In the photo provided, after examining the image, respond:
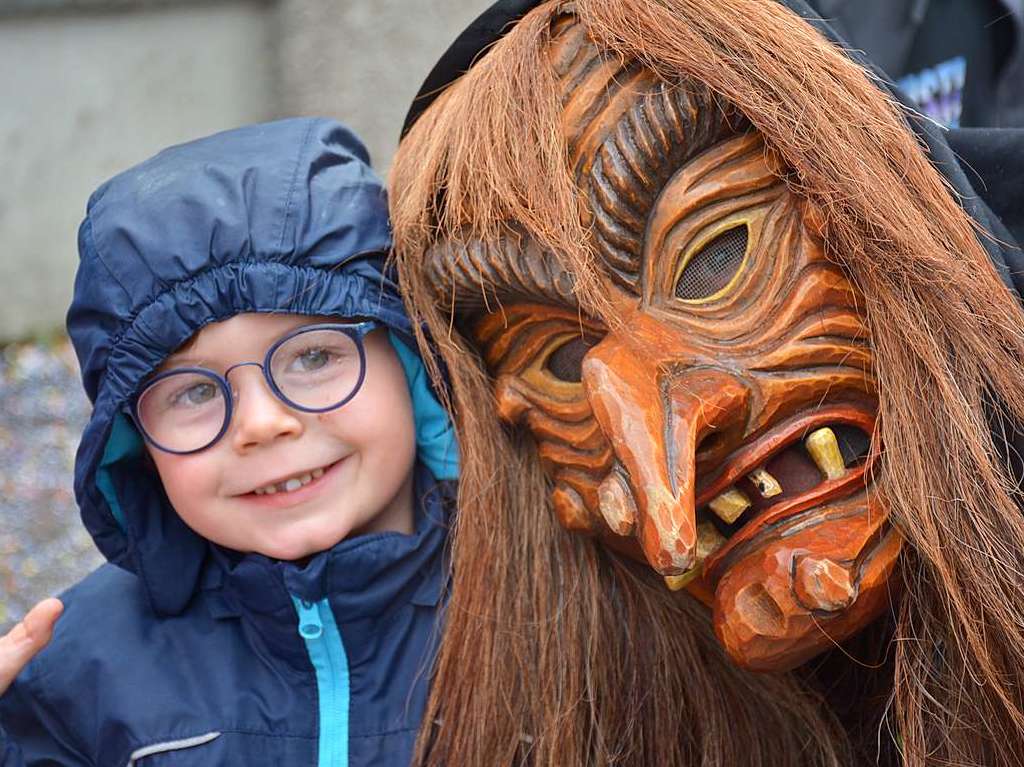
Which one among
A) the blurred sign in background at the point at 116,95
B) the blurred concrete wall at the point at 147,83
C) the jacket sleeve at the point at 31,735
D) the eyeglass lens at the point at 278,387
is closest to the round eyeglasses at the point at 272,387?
the eyeglass lens at the point at 278,387

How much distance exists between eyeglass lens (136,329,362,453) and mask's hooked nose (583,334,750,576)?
359 mm

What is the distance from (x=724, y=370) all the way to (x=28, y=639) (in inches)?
31.6

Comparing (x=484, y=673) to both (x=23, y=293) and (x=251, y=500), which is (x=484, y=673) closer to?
(x=251, y=500)

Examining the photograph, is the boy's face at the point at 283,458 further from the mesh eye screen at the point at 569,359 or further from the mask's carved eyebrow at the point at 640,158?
the mask's carved eyebrow at the point at 640,158

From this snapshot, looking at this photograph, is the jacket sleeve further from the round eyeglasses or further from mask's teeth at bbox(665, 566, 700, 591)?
mask's teeth at bbox(665, 566, 700, 591)

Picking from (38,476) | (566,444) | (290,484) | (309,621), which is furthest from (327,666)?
(38,476)

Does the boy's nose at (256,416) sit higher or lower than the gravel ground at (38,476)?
higher

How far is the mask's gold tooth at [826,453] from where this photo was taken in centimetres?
99

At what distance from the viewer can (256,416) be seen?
1215 mm

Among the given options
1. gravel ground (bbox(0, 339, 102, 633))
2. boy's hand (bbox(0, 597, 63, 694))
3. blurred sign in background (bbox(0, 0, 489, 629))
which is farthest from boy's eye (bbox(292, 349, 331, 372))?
blurred sign in background (bbox(0, 0, 489, 629))

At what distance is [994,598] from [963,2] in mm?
1106

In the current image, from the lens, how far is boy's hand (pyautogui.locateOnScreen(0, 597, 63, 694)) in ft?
4.24

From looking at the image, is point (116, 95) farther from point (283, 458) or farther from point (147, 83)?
point (283, 458)

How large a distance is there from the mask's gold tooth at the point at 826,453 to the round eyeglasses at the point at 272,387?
0.48 metres
